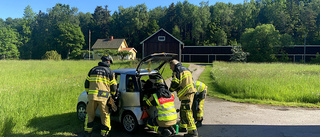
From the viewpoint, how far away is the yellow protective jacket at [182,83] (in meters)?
5.47

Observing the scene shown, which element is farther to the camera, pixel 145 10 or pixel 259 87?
pixel 145 10

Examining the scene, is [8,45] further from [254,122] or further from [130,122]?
[254,122]

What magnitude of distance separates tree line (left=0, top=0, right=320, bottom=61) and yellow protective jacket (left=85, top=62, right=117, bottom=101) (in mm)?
66657

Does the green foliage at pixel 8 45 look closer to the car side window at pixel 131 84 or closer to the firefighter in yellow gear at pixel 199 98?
the car side window at pixel 131 84

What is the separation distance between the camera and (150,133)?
5.83 meters

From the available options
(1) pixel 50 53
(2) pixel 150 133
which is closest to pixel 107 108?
(2) pixel 150 133

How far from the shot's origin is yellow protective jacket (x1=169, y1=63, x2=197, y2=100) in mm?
5473

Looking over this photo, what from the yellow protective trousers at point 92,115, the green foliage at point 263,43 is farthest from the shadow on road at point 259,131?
the green foliage at point 263,43

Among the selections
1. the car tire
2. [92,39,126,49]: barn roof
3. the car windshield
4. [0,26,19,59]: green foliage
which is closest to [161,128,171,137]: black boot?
the car tire

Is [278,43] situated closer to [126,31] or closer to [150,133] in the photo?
[150,133]

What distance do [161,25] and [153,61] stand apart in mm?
90593

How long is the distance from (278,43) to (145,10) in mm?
62208

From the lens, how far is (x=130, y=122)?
5652 mm

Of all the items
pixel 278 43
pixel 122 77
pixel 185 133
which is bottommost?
pixel 185 133
